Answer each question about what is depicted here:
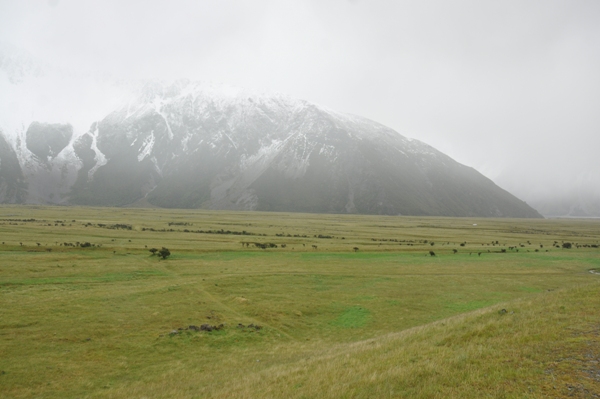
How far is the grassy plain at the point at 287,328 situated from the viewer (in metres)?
15.1

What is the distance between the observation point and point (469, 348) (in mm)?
17156

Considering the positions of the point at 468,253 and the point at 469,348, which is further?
the point at 468,253

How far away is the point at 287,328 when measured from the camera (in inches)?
1281

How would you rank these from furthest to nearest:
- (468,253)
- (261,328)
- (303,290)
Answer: (468,253) → (303,290) → (261,328)

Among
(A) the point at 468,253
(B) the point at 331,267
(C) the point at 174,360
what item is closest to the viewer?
(C) the point at 174,360

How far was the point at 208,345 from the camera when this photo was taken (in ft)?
91.4

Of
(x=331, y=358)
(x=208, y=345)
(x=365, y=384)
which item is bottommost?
(x=208, y=345)

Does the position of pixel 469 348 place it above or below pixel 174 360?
above

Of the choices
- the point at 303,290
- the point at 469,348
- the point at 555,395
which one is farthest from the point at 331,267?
the point at 555,395

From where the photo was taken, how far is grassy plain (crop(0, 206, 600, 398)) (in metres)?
15.1

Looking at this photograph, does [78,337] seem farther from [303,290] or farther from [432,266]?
[432,266]

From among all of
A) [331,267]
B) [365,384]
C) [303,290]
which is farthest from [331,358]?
[331,267]

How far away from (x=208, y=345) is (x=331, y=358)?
A: 11.2m

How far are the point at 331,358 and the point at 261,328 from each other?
1190 cm
